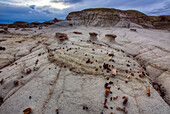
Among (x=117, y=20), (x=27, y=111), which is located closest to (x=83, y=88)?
(x=27, y=111)

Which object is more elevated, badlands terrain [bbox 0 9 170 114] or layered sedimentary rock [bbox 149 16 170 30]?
layered sedimentary rock [bbox 149 16 170 30]

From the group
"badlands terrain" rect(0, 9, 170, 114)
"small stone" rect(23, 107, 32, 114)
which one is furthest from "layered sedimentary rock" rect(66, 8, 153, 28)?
"small stone" rect(23, 107, 32, 114)

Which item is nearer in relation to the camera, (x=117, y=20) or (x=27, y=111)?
(x=27, y=111)

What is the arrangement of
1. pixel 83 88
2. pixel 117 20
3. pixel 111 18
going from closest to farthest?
1. pixel 83 88
2. pixel 117 20
3. pixel 111 18

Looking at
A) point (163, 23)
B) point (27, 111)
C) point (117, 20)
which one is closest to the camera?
point (27, 111)

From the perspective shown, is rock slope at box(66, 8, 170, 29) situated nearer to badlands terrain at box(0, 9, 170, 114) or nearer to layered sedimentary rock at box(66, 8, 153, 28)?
layered sedimentary rock at box(66, 8, 153, 28)

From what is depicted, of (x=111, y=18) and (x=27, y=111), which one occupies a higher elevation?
(x=111, y=18)

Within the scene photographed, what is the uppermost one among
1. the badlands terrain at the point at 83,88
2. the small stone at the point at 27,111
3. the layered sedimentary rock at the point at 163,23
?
the layered sedimentary rock at the point at 163,23

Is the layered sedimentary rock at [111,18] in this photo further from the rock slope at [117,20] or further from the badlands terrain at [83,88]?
the badlands terrain at [83,88]

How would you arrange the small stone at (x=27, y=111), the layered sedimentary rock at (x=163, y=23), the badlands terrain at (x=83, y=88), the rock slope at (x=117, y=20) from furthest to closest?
the rock slope at (x=117, y=20), the layered sedimentary rock at (x=163, y=23), the badlands terrain at (x=83, y=88), the small stone at (x=27, y=111)

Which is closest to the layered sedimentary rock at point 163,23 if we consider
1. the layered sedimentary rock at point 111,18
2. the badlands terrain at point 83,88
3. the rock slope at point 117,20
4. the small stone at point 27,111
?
the rock slope at point 117,20

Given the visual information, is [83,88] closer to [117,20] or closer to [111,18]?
[117,20]

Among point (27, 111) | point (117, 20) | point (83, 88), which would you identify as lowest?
point (27, 111)

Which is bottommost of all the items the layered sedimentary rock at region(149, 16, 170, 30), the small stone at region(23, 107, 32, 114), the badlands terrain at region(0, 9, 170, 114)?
the small stone at region(23, 107, 32, 114)
